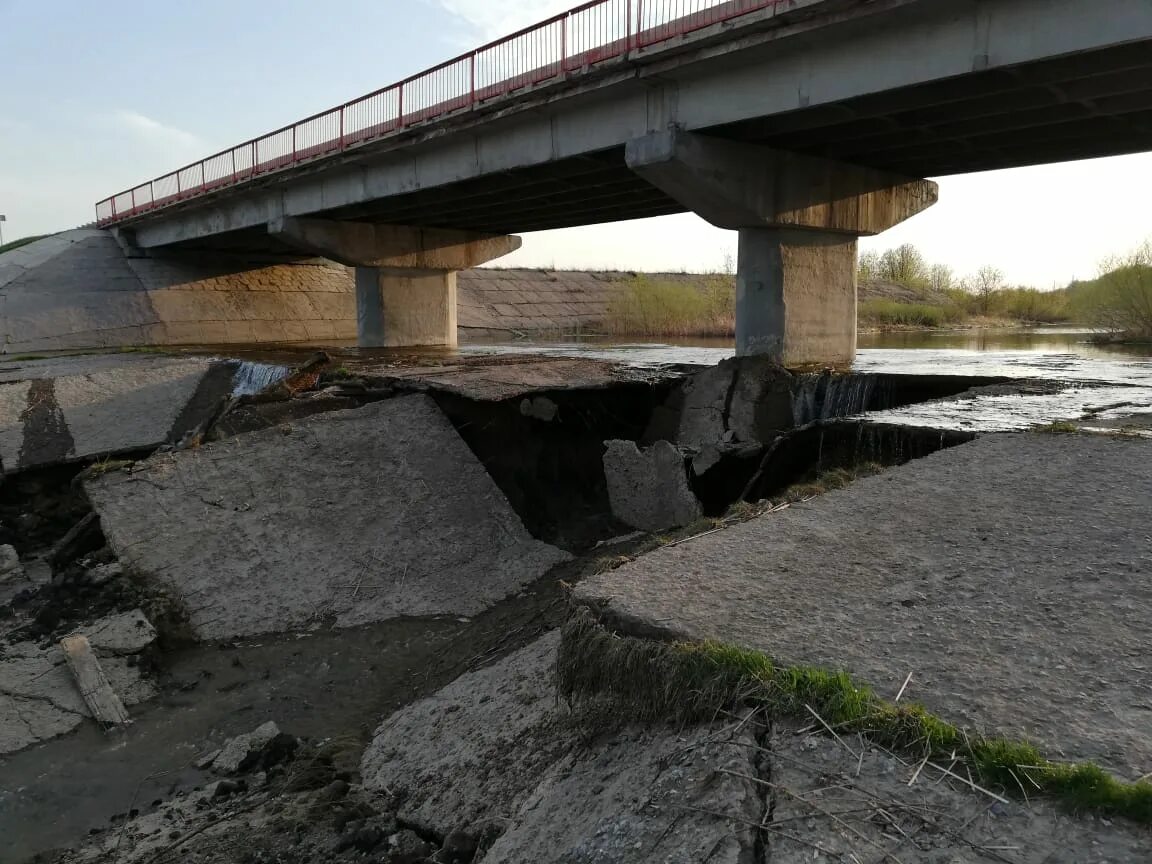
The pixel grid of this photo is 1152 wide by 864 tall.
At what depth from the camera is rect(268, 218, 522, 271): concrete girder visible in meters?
23.5

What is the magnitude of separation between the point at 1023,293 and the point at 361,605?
40991 millimetres

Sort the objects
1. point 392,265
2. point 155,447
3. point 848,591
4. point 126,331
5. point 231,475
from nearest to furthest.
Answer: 1. point 848,591
2. point 231,475
3. point 155,447
4. point 392,265
5. point 126,331

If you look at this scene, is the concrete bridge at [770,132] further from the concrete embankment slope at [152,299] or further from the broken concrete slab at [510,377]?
the concrete embankment slope at [152,299]

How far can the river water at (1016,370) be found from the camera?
8.24 meters

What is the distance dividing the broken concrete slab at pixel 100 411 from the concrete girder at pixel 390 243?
944 cm

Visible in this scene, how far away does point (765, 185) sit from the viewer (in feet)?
47.3

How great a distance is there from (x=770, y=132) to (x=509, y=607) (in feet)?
30.6

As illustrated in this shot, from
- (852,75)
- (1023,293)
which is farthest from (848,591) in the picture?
(1023,293)

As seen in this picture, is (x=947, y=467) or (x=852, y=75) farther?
(x=852, y=75)

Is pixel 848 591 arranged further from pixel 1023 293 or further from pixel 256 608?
pixel 1023 293

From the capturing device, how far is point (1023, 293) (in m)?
40.1

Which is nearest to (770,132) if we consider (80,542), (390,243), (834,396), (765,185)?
(765,185)

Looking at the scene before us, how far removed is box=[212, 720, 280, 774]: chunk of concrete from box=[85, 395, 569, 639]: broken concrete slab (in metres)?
1.76

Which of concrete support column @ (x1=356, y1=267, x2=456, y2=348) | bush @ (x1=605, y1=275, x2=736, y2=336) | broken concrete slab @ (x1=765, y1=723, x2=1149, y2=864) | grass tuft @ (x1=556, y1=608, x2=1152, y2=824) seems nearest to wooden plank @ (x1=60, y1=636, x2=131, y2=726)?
grass tuft @ (x1=556, y1=608, x2=1152, y2=824)
